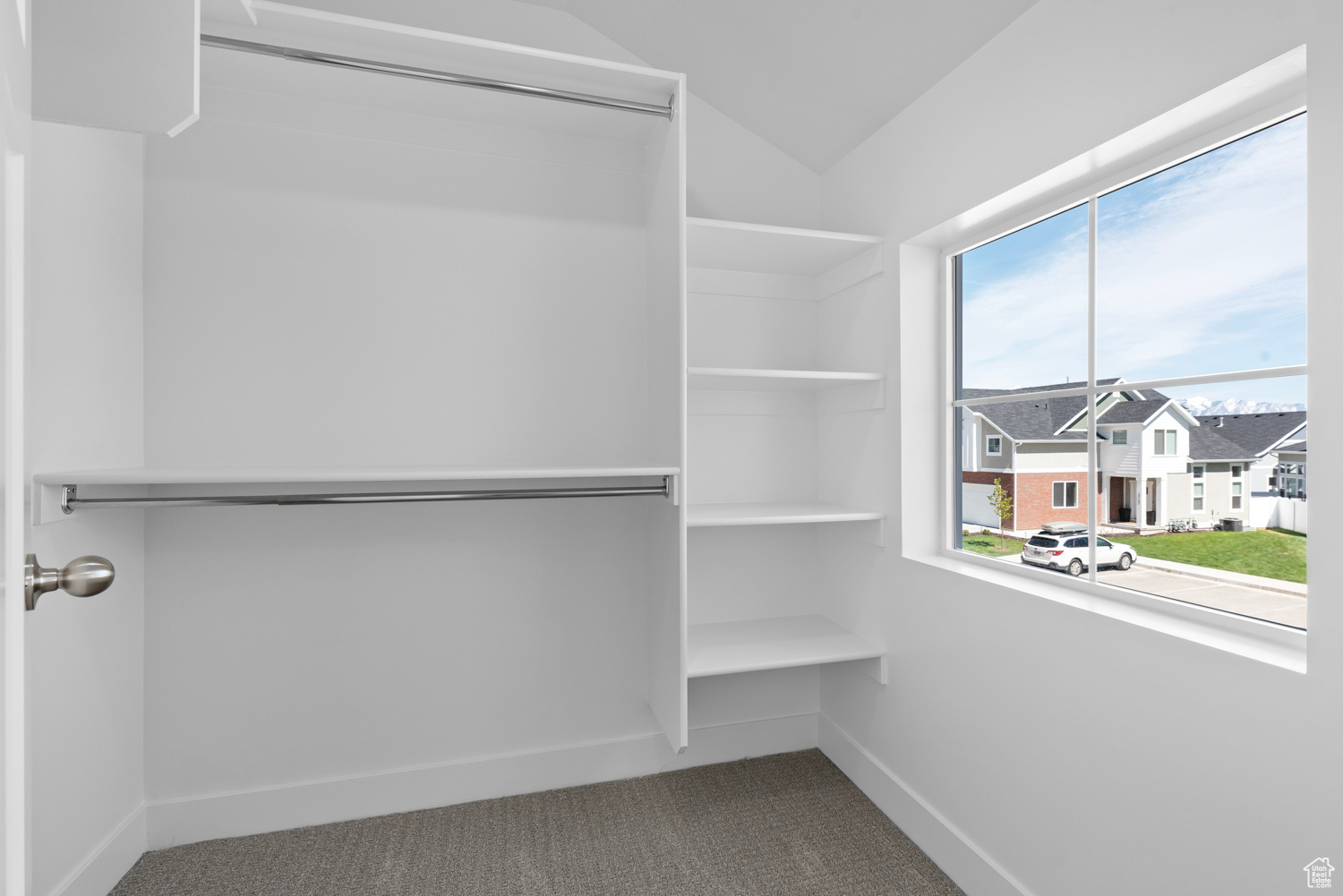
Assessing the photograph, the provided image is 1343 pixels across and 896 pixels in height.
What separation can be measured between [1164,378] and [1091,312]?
0.24 metres

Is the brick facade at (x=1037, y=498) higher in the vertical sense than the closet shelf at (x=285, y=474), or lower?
lower

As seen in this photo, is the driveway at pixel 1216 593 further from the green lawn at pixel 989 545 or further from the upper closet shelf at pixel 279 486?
the upper closet shelf at pixel 279 486

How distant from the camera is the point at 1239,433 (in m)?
1.31

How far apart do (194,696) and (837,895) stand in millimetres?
1903

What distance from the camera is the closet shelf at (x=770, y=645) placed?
79.6 inches

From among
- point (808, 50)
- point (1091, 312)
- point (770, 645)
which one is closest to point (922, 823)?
point (770, 645)

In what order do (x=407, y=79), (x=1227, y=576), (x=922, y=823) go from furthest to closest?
(x=922, y=823)
(x=407, y=79)
(x=1227, y=576)

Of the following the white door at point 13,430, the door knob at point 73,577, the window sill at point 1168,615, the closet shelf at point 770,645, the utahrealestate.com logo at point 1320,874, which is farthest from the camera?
the closet shelf at point 770,645

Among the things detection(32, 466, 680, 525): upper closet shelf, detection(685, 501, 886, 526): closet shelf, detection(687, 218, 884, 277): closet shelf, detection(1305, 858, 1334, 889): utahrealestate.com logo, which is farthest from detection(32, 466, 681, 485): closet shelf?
detection(1305, 858, 1334, 889): utahrealestate.com logo

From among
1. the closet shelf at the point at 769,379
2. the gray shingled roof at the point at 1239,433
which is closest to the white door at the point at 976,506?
the closet shelf at the point at 769,379

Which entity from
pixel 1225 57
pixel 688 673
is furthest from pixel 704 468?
pixel 1225 57

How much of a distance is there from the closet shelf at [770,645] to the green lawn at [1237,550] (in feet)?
2.93

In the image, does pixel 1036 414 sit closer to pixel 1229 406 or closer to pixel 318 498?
pixel 1229 406

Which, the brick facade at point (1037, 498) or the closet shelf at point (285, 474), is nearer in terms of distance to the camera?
the closet shelf at point (285, 474)
